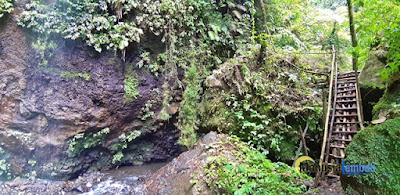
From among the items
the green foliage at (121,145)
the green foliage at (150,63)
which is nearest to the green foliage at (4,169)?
the green foliage at (121,145)

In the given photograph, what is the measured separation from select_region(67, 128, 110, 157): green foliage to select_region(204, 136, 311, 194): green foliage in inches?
157

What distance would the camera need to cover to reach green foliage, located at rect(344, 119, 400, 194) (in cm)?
253

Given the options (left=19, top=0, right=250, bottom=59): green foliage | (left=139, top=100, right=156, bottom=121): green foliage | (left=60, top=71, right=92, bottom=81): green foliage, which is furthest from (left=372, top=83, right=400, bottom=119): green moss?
(left=60, top=71, right=92, bottom=81): green foliage

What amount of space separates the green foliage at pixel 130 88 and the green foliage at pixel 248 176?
3720 millimetres

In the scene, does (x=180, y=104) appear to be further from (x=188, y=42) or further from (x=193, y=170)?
(x=193, y=170)

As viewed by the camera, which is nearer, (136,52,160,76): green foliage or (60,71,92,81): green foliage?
(60,71,92,81): green foliage

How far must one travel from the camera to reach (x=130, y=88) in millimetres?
7074

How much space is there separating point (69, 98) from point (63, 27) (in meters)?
1.99

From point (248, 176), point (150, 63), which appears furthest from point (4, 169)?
point (248, 176)

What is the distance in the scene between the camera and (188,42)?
8047 millimetres

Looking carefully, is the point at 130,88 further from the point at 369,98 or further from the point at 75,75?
the point at 369,98

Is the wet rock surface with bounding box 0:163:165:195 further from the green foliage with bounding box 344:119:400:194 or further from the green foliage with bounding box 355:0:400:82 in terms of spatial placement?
the green foliage with bounding box 355:0:400:82

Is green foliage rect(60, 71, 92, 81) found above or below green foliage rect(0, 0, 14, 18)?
below

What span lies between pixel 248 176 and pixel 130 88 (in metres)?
4.76
